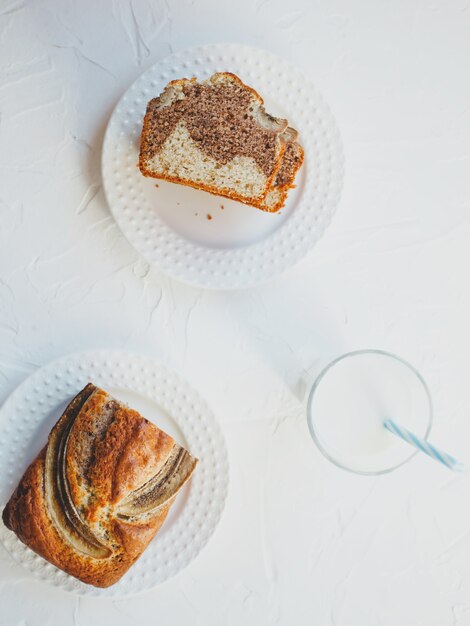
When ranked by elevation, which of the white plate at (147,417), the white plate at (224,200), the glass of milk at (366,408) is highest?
the white plate at (224,200)

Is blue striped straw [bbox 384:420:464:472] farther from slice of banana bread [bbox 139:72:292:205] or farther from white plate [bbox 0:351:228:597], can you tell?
slice of banana bread [bbox 139:72:292:205]

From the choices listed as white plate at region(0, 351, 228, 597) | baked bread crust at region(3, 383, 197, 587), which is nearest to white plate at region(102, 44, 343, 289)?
white plate at region(0, 351, 228, 597)

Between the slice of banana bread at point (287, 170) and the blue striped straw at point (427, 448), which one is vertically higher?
the slice of banana bread at point (287, 170)

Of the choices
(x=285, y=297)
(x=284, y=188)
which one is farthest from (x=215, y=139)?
(x=285, y=297)

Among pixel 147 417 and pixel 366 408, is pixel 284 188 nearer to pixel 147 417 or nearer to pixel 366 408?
pixel 366 408

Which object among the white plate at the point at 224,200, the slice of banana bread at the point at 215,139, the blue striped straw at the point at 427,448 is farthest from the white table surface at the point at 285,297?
the blue striped straw at the point at 427,448

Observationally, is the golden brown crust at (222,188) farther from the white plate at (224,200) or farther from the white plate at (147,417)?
the white plate at (147,417)
